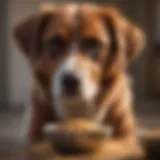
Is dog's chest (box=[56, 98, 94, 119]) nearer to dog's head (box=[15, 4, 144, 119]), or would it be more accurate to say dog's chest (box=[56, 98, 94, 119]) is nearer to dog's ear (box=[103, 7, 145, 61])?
dog's head (box=[15, 4, 144, 119])

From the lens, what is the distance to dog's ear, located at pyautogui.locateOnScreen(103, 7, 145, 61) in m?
1.02

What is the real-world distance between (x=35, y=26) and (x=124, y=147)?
0.37 m

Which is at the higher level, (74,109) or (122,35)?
(122,35)

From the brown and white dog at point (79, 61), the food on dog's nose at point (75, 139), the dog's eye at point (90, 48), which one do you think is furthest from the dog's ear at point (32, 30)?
the food on dog's nose at point (75, 139)

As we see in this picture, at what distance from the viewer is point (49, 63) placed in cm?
102

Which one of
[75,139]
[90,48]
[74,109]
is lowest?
[75,139]

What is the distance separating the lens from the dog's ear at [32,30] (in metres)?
1.03

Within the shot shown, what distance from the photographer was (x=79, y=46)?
1007 mm

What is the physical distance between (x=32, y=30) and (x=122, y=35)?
0.21m

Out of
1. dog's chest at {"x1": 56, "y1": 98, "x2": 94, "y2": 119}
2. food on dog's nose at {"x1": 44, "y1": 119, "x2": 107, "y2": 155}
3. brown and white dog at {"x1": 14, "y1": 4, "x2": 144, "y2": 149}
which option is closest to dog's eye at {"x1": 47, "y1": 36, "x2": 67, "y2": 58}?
brown and white dog at {"x1": 14, "y1": 4, "x2": 144, "y2": 149}

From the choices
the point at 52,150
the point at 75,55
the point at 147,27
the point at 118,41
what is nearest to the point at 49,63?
the point at 75,55

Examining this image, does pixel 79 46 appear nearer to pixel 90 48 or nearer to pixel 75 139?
pixel 90 48

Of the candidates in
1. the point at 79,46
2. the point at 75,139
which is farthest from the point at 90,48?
the point at 75,139

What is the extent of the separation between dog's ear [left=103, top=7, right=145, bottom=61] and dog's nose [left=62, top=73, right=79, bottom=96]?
0.40 feet
